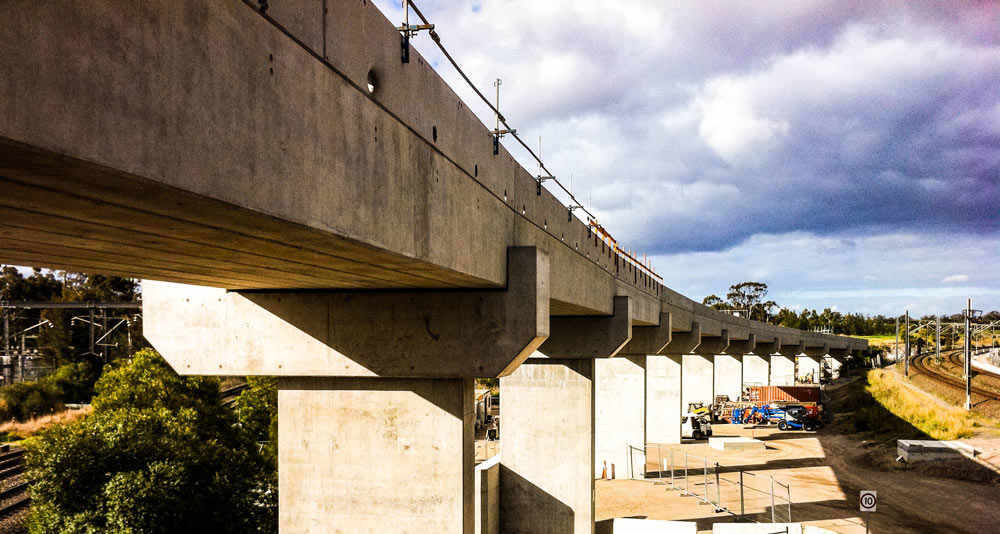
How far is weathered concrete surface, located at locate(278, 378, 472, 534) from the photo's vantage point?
1005cm

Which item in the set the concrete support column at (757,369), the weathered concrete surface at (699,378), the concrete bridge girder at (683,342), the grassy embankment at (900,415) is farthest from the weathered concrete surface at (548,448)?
the concrete support column at (757,369)

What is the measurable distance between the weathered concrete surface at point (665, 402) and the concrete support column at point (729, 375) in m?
25.2

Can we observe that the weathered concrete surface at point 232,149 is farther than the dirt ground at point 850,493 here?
No

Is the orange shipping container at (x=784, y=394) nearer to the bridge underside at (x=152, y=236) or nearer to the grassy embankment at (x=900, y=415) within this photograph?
the grassy embankment at (x=900, y=415)

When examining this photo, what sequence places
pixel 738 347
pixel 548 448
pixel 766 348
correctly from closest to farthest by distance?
pixel 548 448, pixel 738 347, pixel 766 348

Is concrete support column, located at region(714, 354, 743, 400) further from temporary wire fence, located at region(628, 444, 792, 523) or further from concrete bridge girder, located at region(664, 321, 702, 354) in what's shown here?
temporary wire fence, located at region(628, 444, 792, 523)

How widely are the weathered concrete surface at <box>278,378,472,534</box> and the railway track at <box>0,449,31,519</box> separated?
730 inches

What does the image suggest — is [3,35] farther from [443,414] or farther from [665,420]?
[665,420]

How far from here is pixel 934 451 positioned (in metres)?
33.3

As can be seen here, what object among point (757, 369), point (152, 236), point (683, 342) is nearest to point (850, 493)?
point (683, 342)

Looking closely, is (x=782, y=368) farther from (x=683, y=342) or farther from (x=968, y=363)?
(x=683, y=342)

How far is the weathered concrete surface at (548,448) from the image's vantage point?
20.9 m

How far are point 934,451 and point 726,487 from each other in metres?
11.2

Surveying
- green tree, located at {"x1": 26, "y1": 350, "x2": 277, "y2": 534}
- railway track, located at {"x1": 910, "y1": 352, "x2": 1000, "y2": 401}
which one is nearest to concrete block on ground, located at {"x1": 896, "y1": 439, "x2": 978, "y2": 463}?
railway track, located at {"x1": 910, "y1": 352, "x2": 1000, "y2": 401}
